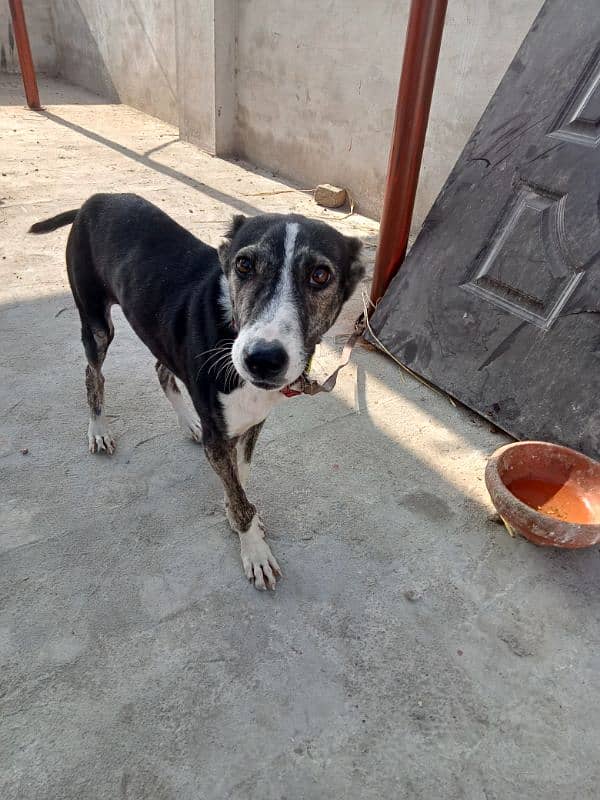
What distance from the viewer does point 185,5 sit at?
26.5ft

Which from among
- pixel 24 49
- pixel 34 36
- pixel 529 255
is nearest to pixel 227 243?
pixel 529 255

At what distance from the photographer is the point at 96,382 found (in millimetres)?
3070

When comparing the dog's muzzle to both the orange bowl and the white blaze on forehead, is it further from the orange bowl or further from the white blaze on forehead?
the orange bowl

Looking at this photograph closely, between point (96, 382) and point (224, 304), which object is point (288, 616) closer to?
point (224, 304)

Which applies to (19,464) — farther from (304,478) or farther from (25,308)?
(25,308)

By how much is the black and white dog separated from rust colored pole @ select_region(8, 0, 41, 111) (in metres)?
9.39

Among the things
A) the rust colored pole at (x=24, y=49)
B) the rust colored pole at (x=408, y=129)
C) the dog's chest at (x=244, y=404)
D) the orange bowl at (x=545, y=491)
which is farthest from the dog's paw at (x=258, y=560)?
the rust colored pole at (x=24, y=49)

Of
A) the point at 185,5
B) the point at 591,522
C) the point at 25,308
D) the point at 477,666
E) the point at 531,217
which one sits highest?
the point at 185,5

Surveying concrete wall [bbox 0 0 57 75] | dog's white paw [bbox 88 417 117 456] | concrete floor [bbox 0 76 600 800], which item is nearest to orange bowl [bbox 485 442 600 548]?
concrete floor [bbox 0 76 600 800]

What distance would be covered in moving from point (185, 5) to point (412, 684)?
9.51 m

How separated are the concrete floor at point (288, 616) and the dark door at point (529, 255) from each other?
374 millimetres

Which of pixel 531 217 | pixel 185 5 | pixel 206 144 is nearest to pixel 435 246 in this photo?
pixel 531 217

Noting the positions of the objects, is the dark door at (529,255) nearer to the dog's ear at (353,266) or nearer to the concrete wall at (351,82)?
the dog's ear at (353,266)

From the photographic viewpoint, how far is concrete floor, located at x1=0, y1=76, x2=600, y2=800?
5.92ft
